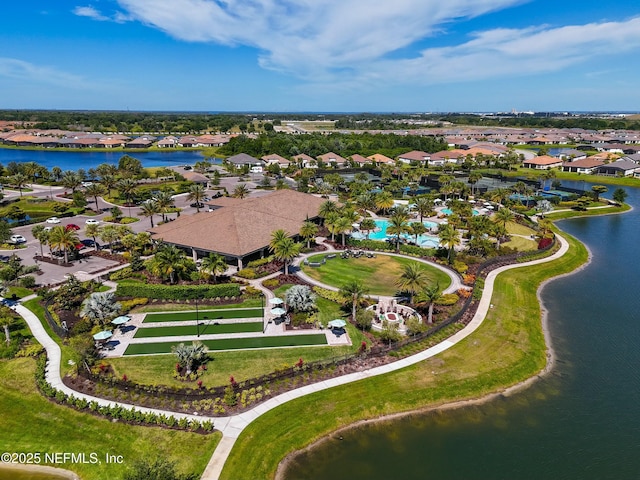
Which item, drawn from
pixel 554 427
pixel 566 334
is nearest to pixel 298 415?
pixel 554 427

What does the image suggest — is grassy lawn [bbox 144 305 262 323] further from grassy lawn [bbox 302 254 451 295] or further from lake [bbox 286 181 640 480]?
lake [bbox 286 181 640 480]

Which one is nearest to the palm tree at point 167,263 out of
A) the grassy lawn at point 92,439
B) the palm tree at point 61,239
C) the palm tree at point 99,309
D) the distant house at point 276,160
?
the palm tree at point 99,309

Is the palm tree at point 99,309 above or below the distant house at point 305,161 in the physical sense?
below

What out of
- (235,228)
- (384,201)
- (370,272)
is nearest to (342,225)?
(370,272)

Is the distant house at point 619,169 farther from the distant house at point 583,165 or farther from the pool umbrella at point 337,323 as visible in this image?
the pool umbrella at point 337,323

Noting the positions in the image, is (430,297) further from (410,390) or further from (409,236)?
(409,236)

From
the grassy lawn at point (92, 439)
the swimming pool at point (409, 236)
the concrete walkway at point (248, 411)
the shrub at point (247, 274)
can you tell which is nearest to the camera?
the grassy lawn at point (92, 439)

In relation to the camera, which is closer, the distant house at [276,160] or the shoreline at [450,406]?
the shoreline at [450,406]
